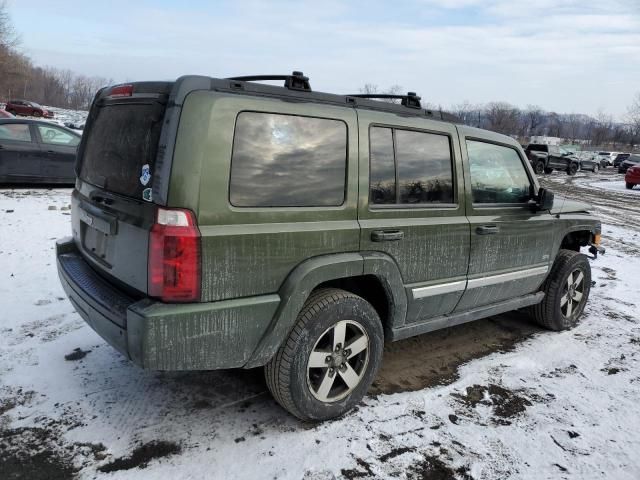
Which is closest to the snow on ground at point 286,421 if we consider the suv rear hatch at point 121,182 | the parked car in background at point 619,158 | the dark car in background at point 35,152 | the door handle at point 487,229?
the suv rear hatch at point 121,182

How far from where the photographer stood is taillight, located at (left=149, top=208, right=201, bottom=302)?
7.84 feet

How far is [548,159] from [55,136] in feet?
94.3

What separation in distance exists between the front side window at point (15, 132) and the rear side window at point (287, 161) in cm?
893

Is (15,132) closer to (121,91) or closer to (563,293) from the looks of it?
(121,91)

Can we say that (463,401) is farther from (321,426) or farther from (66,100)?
(66,100)

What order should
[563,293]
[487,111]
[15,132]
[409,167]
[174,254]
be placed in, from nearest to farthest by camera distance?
[174,254] → [409,167] → [563,293] → [15,132] → [487,111]

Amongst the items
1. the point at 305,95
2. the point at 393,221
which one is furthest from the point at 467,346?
the point at 305,95

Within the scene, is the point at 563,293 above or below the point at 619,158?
below

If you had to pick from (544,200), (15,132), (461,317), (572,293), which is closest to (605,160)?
(572,293)

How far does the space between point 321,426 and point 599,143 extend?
122 metres

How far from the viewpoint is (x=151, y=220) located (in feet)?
8.04

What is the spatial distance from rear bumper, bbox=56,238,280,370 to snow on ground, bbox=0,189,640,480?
1.79 feet

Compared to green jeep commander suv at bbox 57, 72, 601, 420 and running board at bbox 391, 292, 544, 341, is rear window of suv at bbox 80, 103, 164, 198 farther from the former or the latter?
running board at bbox 391, 292, 544, 341

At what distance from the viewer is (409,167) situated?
334cm
